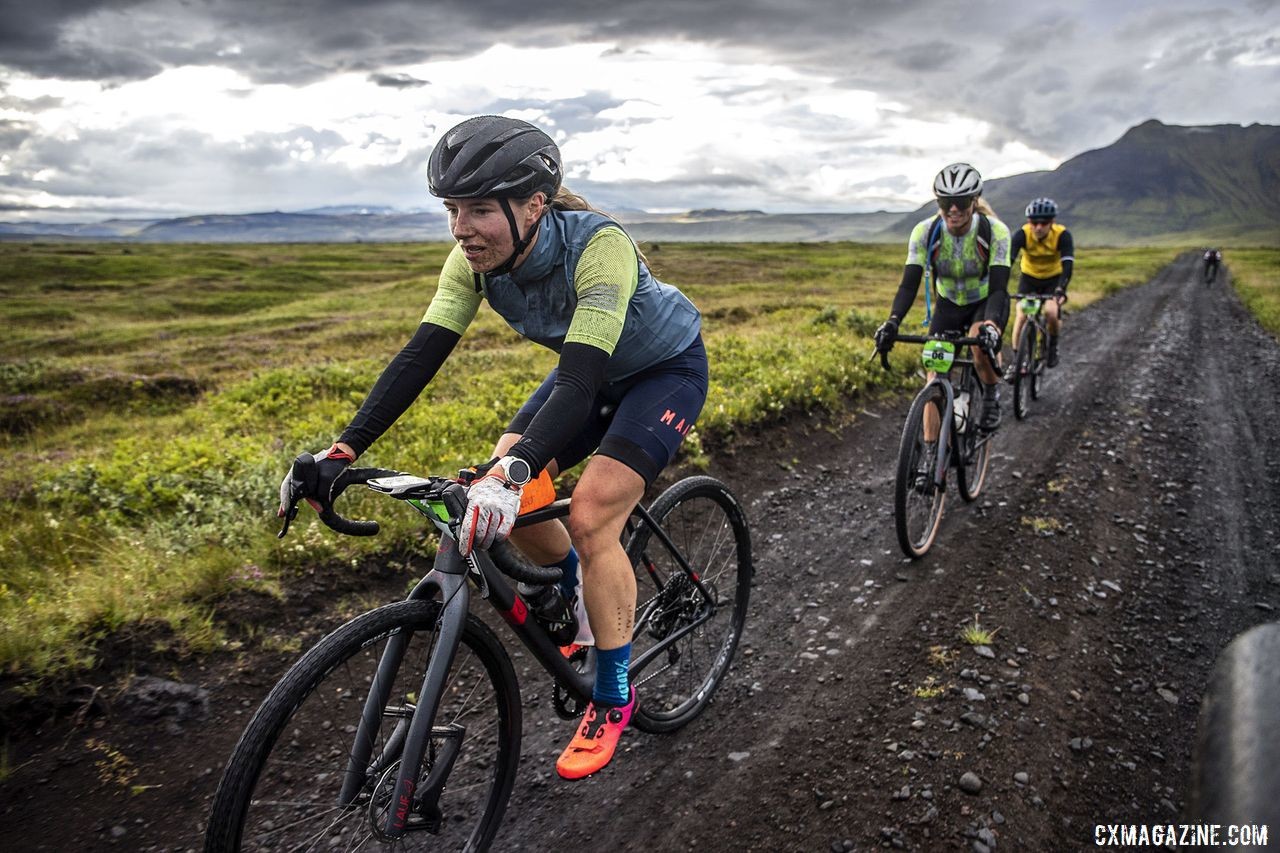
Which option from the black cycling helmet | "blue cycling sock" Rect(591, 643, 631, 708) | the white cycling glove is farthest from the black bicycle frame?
the black cycling helmet

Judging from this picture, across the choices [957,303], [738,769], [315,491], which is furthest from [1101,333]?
[315,491]

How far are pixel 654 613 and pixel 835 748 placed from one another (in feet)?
4.31

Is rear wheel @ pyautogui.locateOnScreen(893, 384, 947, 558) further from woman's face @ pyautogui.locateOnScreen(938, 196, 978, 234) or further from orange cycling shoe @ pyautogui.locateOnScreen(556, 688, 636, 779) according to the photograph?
orange cycling shoe @ pyautogui.locateOnScreen(556, 688, 636, 779)

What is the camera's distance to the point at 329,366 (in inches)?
599

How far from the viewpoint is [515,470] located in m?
2.87

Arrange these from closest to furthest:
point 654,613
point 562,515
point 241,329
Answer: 1. point 562,515
2. point 654,613
3. point 241,329

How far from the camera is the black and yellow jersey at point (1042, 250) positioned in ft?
44.5

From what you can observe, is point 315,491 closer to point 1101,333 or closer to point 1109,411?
point 1109,411

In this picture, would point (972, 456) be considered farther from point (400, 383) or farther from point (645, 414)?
point (400, 383)

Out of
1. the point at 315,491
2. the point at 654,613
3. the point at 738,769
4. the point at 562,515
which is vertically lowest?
the point at 738,769

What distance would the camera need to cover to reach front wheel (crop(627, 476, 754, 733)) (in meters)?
4.39

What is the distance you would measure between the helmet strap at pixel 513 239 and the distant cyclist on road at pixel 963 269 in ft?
14.5

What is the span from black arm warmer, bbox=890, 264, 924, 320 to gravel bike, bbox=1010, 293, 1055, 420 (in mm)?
4901

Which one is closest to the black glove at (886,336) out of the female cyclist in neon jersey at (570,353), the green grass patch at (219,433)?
the green grass patch at (219,433)
